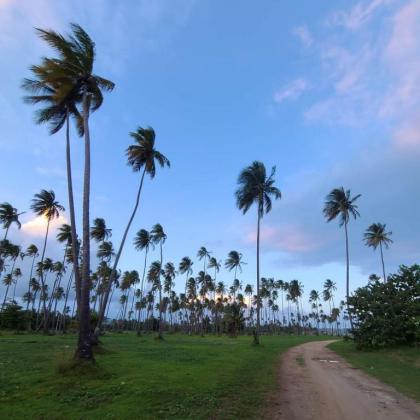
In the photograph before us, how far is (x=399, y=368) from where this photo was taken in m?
20.1

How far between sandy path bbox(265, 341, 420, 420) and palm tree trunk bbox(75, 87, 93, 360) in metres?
6.84

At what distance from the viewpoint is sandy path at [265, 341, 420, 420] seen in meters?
9.70

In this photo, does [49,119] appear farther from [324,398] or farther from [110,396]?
[324,398]

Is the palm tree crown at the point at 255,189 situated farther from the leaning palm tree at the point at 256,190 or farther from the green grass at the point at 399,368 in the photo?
the green grass at the point at 399,368

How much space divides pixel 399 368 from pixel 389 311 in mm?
11990

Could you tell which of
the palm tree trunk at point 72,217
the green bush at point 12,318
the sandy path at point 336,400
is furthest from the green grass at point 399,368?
the green bush at point 12,318

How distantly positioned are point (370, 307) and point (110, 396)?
2710 centimetres

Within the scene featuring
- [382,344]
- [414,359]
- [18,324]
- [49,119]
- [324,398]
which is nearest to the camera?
[324,398]

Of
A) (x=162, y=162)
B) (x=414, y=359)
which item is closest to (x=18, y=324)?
(x=162, y=162)

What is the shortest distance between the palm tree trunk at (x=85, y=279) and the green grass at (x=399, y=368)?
10.8 meters

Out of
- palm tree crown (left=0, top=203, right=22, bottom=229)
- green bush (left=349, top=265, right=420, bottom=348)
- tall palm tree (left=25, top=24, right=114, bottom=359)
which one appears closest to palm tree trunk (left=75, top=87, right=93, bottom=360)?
tall palm tree (left=25, top=24, right=114, bottom=359)

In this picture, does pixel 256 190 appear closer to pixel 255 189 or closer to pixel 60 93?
pixel 255 189

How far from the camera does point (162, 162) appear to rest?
110 feet

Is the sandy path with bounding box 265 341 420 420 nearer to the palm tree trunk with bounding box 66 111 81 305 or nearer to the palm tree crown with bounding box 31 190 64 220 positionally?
the palm tree trunk with bounding box 66 111 81 305
